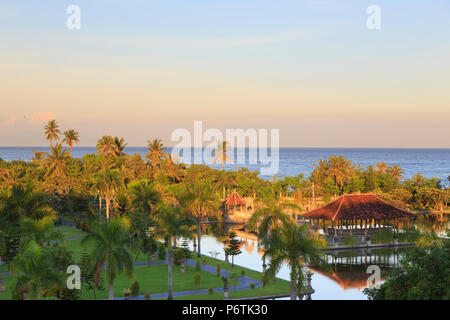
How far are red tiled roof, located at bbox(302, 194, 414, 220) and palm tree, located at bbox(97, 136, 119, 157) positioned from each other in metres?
68.9

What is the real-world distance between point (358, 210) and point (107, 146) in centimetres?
7509

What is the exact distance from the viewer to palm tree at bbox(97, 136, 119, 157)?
4695 inches

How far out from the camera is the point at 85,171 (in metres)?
94.1

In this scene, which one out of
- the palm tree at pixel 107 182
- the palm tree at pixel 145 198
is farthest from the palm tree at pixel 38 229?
the palm tree at pixel 107 182

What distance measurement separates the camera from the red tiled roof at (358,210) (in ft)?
195

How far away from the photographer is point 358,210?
2377 inches

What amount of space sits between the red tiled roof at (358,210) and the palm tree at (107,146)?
68917 millimetres

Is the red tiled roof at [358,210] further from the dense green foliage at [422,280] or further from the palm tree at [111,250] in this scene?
the palm tree at [111,250]

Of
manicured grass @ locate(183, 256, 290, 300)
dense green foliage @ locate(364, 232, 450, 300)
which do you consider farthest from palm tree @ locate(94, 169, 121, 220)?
dense green foliage @ locate(364, 232, 450, 300)

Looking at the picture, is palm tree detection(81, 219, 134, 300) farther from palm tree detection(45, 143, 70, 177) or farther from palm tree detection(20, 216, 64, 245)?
palm tree detection(45, 143, 70, 177)

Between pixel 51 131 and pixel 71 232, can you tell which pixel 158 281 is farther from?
pixel 51 131

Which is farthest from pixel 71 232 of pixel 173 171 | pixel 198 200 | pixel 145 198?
pixel 173 171
